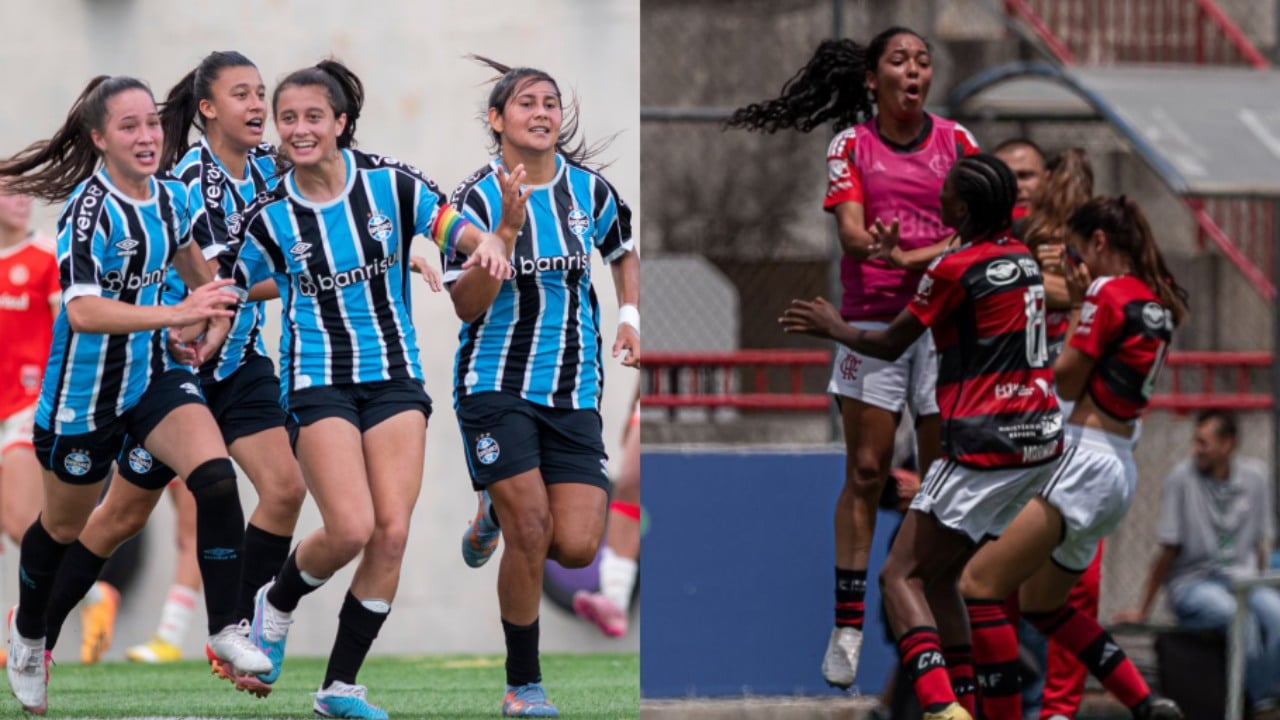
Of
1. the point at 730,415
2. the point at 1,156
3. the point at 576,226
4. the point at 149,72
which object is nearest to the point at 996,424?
the point at 576,226

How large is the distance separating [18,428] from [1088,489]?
3752mm

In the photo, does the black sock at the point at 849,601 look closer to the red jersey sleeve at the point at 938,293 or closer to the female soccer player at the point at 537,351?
the female soccer player at the point at 537,351

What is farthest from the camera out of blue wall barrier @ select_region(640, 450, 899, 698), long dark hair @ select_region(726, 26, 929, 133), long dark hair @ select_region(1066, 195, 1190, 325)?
blue wall barrier @ select_region(640, 450, 899, 698)

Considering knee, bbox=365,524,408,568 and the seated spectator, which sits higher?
knee, bbox=365,524,408,568

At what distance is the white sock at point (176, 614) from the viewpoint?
688 centimetres

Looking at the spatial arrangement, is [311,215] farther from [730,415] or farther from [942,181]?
[730,415]

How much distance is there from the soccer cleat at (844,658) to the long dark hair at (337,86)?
2188mm

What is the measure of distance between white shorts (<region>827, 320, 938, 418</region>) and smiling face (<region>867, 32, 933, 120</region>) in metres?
0.69

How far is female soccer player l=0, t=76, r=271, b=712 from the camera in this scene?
17.3 feet

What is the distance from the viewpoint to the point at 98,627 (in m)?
7.11

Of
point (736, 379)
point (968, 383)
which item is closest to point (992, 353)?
point (968, 383)

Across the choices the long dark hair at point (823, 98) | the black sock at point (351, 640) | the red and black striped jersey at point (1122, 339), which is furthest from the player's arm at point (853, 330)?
the black sock at point (351, 640)

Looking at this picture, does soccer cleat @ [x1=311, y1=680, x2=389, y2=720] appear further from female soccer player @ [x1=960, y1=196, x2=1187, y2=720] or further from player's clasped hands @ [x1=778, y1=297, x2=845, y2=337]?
female soccer player @ [x1=960, y1=196, x2=1187, y2=720]

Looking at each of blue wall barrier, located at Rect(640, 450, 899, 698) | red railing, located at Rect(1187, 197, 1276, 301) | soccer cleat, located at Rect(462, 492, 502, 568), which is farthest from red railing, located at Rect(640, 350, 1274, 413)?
soccer cleat, located at Rect(462, 492, 502, 568)
